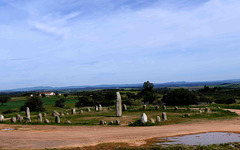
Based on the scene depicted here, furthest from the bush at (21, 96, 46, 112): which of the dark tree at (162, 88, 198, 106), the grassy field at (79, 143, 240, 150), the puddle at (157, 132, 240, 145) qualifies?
the puddle at (157, 132, 240, 145)

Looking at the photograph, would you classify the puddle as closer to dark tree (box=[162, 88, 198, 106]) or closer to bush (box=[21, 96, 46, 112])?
dark tree (box=[162, 88, 198, 106])

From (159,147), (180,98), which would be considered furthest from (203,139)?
(180,98)

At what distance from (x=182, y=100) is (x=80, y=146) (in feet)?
145

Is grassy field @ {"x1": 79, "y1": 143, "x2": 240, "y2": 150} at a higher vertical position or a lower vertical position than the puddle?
higher

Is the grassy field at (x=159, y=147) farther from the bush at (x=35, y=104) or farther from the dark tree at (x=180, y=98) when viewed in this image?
the bush at (x=35, y=104)

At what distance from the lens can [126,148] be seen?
14188 millimetres

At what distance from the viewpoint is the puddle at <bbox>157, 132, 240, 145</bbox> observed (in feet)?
50.8

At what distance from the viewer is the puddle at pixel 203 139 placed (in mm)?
15469

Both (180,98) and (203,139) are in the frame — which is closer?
(203,139)

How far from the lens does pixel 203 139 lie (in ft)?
54.1

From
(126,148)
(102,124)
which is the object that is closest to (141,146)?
(126,148)

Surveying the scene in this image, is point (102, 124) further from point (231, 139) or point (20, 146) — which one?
point (231, 139)

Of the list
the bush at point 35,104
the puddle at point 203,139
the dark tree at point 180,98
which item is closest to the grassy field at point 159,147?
the puddle at point 203,139

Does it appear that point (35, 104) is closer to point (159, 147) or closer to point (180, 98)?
point (180, 98)
